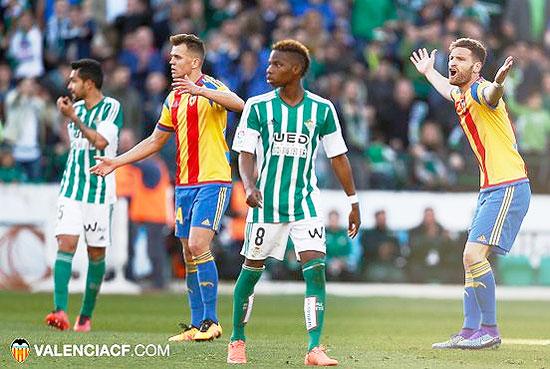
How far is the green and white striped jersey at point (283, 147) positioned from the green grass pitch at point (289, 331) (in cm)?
110

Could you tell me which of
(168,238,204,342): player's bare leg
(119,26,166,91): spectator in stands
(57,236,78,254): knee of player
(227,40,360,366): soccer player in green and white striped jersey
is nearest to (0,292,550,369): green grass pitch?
(168,238,204,342): player's bare leg

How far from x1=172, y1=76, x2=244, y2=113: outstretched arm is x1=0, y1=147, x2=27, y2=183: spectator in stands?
9.09m

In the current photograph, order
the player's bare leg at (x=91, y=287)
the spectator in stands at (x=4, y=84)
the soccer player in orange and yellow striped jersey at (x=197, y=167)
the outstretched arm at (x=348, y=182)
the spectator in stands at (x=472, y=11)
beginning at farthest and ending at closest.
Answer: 1. the spectator in stands at (x=472, y=11)
2. the spectator in stands at (x=4, y=84)
3. the player's bare leg at (x=91, y=287)
4. the soccer player in orange and yellow striped jersey at (x=197, y=167)
5. the outstretched arm at (x=348, y=182)

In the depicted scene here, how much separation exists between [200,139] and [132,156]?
1.99 ft

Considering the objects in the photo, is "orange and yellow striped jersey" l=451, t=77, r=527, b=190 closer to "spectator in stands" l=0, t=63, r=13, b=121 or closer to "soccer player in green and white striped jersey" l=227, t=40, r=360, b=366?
"soccer player in green and white striped jersey" l=227, t=40, r=360, b=366

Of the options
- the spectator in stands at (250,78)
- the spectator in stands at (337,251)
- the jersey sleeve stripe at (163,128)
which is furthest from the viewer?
the spectator in stands at (250,78)

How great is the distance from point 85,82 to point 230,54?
9506 millimetres

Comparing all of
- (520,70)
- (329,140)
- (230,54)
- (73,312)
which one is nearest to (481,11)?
(520,70)

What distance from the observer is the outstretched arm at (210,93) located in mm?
10664

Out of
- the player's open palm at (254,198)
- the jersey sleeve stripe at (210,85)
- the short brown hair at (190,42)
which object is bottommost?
the player's open palm at (254,198)

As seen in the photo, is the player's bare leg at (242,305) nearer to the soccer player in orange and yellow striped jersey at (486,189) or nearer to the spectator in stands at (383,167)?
the soccer player in orange and yellow striped jersey at (486,189)

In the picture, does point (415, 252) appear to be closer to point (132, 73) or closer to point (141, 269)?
point (141, 269)

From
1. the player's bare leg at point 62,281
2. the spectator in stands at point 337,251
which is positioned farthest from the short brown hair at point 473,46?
the spectator in stands at point 337,251

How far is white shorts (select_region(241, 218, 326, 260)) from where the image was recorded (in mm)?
9734
